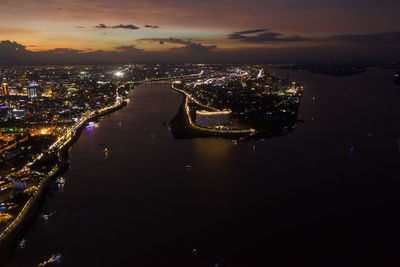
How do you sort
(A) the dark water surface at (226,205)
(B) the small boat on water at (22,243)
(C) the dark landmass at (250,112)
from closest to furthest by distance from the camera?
(A) the dark water surface at (226,205)
(B) the small boat on water at (22,243)
(C) the dark landmass at (250,112)

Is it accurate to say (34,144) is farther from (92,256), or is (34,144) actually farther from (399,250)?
(399,250)

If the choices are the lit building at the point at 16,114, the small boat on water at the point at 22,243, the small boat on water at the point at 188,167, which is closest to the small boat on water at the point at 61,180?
the small boat on water at the point at 22,243

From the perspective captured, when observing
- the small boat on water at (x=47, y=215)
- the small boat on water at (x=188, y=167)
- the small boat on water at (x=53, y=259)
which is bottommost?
the small boat on water at (x=53, y=259)

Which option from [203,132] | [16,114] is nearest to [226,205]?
[203,132]

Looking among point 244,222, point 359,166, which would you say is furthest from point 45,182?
point 359,166

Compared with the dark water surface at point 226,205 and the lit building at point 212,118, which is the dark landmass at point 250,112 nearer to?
the lit building at point 212,118

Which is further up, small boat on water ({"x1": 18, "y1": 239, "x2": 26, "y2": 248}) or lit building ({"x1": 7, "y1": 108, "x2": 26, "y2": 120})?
lit building ({"x1": 7, "y1": 108, "x2": 26, "y2": 120})

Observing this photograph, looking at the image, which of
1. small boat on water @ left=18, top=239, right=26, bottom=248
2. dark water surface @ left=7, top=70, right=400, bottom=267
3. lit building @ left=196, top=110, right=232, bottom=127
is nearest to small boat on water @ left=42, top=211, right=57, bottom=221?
dark water surface @ left=7, top=70, right=400, bottom=267

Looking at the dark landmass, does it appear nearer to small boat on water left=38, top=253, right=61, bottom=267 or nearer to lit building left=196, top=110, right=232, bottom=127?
lit building left=196, top=110, right=232, bottom=127

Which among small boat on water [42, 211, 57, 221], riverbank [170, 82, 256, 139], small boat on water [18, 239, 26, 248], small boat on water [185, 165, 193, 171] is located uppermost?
riverbank [170, 82, 256, 139]
